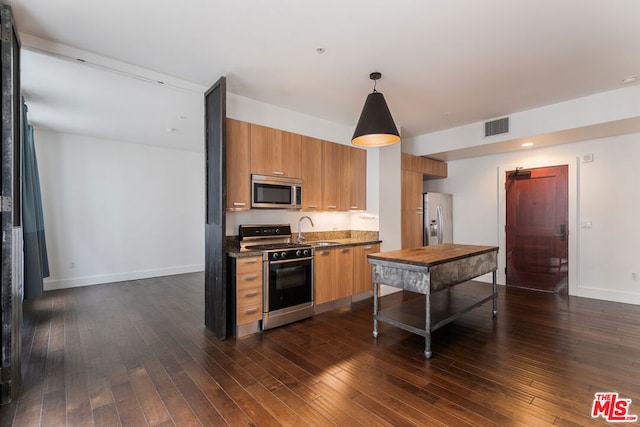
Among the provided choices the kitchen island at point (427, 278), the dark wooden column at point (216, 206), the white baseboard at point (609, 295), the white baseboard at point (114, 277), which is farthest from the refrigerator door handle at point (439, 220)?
the white baseboard at point (114, 277)

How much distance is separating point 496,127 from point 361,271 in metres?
3.09

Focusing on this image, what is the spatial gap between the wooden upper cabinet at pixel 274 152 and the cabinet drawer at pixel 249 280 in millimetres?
1225

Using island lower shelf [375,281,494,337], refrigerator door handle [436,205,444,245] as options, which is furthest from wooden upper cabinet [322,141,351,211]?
refrigerator door handle [436,205,444,245]

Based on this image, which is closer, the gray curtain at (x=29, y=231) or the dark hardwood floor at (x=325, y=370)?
the dark hardwood floor at (x=325, y=370)

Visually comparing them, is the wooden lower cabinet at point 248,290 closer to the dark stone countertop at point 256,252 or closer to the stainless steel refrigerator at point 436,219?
the dark stone countertop at point 256,252

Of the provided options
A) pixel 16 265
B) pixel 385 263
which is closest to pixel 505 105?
pixel 385 263

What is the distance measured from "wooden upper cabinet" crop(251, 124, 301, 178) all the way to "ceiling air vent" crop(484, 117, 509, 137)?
120 inches

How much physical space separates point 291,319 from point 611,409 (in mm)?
2803

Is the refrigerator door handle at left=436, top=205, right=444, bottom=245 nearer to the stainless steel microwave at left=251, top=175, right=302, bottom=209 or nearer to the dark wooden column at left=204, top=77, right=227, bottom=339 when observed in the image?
the stainless steel microwave at left=251, top=175, right=302, bottom=209

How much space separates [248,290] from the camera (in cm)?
322

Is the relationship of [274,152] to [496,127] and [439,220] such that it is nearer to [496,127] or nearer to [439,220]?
[496,127]

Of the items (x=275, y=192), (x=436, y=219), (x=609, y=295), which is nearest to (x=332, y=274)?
(x=275, y=192)

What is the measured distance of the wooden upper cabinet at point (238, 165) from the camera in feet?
11.1

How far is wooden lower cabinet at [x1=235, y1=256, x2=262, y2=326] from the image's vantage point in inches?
124
